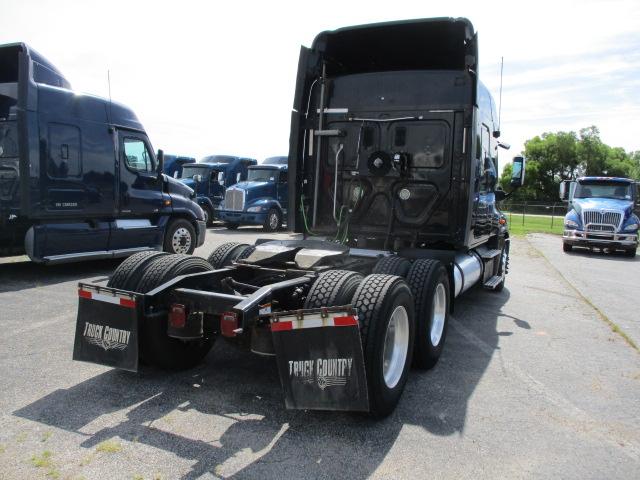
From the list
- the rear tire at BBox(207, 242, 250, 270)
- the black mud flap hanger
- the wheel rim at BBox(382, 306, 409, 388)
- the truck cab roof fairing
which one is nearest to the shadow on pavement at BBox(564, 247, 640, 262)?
the truck cab roof fairing

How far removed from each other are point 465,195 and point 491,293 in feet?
10.3

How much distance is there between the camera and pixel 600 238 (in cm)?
1575

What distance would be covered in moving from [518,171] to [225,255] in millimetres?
5136

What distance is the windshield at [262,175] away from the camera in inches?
790

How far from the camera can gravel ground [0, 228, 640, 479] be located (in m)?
2.97

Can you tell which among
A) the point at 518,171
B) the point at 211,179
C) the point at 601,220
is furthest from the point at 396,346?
the point at 211,179

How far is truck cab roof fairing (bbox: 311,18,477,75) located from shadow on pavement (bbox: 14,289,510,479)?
3.78m

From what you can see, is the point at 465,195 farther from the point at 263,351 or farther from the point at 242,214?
the point at 242,214

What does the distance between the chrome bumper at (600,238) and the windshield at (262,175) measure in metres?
10.5

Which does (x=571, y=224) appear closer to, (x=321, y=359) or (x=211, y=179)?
(x=211, y=179)

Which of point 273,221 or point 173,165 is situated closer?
point 273,221

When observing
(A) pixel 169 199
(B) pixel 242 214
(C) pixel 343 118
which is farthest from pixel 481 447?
(B) pixel 242 214

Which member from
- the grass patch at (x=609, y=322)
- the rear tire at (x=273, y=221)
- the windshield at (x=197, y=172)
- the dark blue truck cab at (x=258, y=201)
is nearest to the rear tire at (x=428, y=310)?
the grass patch at (x=609, y=322)

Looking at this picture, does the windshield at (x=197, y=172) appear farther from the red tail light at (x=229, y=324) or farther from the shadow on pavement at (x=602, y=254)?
the red tail light at (x=229, y=324)
